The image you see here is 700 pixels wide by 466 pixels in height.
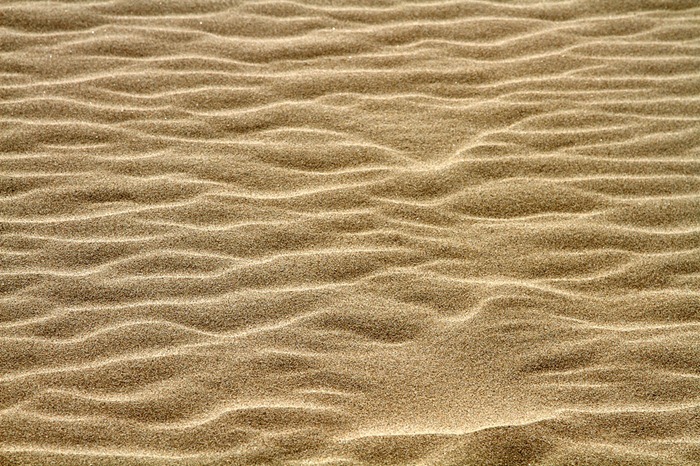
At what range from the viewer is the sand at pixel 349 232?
9.98 feet

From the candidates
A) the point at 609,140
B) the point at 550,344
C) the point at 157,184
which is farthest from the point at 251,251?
the point at 609,140

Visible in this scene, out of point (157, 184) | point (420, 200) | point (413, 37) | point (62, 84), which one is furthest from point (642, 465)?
point (62, 84)

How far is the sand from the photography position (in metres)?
3.04

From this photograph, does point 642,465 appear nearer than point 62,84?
Yes

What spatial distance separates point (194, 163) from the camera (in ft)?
13.4

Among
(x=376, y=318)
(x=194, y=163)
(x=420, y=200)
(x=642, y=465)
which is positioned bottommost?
(x=642, y=465)

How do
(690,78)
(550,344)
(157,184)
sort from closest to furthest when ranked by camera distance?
(550,344)
(157,184)
(690,78)

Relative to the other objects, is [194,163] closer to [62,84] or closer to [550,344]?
[62,84]

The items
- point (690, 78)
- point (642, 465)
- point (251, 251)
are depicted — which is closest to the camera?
point (642, 465)

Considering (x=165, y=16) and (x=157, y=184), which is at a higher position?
(x=165, y=16)

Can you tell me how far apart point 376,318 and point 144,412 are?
90 cm

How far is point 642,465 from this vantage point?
9.59 ft

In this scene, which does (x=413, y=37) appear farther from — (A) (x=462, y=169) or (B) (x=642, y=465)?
(B) (x=642, y=465)

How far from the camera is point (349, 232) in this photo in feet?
12.4
